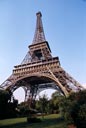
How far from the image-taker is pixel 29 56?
139 ft

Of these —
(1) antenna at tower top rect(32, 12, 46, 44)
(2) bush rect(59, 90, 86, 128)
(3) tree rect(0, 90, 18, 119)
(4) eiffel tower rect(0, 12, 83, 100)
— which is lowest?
(2) bush rect(59, 90, 86, 128)

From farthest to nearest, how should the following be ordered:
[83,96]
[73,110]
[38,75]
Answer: [38,75]
[83,96]
[73,110]

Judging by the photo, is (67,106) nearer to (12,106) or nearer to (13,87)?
(12,106)

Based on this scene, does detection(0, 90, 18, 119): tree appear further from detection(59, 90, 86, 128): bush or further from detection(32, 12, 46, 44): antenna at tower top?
detection(32, 12, 46, 44): antenna at tower top

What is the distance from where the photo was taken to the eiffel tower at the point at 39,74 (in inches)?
1286

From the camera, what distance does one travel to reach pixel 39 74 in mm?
35625

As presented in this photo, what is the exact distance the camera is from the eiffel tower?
107ft

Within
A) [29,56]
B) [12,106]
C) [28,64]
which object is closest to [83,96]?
[12,106]

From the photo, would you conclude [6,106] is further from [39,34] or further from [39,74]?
[39,34]

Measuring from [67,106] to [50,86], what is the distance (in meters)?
23.6

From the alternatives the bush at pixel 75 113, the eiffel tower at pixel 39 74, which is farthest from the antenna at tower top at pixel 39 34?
the bush at pixel 75 113

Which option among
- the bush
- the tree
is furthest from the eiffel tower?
the bush

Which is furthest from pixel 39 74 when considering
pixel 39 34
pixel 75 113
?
pixel 75 113

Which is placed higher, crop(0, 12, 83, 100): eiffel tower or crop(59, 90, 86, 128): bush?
crop(0, 12, 83, 100): eiffel tower
